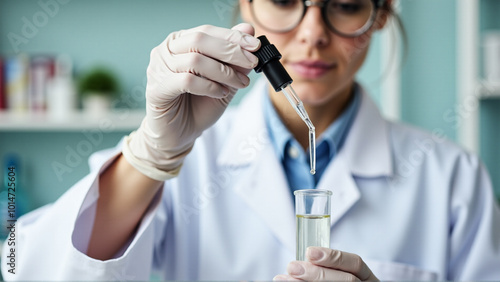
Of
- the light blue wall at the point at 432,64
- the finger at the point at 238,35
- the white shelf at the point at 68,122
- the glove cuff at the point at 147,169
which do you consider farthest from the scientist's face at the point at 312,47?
the light blue wall at the point at 432,64

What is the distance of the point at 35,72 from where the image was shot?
74.7 inches

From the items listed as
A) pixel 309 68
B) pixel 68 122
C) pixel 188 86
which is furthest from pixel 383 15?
pixel 68 122

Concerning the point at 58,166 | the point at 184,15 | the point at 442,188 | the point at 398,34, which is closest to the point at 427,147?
the point at 442,188

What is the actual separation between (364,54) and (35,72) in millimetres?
1401

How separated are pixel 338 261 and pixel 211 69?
0.27 meters

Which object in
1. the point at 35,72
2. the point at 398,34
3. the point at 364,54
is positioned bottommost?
the point at 364,54

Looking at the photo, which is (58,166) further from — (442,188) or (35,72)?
(442,188)

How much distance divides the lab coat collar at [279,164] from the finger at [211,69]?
0.96ft

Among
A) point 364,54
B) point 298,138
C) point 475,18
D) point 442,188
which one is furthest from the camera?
point 475,18

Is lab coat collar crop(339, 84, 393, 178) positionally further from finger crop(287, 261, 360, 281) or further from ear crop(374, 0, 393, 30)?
finger crop(287, 261, 360, 281)

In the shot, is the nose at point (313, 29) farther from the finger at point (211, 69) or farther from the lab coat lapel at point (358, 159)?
the lab coat lapel at point (358, 159)

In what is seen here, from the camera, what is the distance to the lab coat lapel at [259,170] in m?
0.90

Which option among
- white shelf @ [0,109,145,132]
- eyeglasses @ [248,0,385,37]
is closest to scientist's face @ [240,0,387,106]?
eyeglasses @ [248,0,385,37]

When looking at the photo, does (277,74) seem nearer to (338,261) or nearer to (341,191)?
(338,261)
